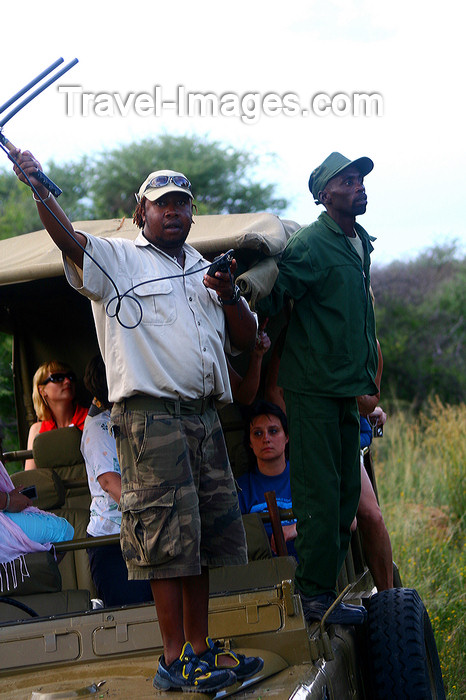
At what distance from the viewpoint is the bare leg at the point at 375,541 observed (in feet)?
17.2

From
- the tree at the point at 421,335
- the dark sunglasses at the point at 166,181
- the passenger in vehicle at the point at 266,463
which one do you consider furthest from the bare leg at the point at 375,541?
the tree at the point at 421,335

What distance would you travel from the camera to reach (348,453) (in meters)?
4.38

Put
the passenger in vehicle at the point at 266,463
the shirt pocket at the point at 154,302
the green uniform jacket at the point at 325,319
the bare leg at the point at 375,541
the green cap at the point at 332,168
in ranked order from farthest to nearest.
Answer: the passenger in vehicle at the point at 266,463 < the bare leg at the point at 375,541 < the green cap at the point at 332,168 < the green uniform jacket at the point at 325,319 < the shirt pocket at the point at 154,302

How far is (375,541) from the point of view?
17.3ft

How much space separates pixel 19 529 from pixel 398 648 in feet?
6.26

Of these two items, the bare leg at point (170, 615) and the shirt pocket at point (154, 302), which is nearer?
the bare leg at point (170, 615)

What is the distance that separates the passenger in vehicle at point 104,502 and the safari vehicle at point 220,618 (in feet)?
0.76

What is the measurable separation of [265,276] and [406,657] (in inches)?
69.9

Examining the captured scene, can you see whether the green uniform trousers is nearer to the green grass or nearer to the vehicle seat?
the vehicle seat

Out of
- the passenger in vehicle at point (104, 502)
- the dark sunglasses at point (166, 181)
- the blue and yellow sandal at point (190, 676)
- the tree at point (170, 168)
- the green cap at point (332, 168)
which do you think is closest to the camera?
the blue and yellow sandal at point (190, 676)

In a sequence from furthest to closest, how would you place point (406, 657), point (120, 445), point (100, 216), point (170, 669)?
point (100, 216)
point (406, 657)
point (120, 445)
point (170, 669)

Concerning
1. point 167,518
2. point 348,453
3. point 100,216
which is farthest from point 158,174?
point 100,216

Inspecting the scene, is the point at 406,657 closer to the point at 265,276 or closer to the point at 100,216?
the point at 265,276

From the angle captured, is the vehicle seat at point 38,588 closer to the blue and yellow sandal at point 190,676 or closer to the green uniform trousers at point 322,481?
the green uniform trousers at point 322,481
